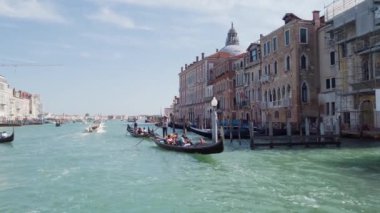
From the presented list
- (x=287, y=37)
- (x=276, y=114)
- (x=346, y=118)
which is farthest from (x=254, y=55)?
(x=346, y=118)

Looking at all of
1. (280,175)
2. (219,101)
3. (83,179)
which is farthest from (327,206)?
(219,101)

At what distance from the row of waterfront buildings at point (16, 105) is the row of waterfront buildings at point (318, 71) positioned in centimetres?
4902

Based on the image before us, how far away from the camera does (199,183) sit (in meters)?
10.9

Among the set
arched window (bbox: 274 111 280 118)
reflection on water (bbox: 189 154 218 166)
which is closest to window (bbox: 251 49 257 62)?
arched window (bbox: 274 111 280 118)

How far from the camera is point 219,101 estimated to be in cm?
4175

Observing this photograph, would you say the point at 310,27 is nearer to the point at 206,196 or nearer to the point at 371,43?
the point at 371,43

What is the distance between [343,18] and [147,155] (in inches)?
460

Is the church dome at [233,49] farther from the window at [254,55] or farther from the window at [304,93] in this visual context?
the window at [304,93]

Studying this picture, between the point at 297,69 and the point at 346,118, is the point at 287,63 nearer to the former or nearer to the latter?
the point at 297,69

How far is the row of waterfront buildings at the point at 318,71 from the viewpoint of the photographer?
2123 cm

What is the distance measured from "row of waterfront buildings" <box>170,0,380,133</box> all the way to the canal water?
3.44m

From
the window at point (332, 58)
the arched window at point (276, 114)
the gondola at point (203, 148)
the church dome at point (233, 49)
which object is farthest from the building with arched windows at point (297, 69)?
the church dome at point (233, 49)

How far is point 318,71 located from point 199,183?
1709cm

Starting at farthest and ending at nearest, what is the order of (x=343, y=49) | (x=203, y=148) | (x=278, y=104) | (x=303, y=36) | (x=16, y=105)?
(x=16, y=105) → (x=278, y=104) → (x=303, y=36) → (x=343, y=49) → (x=203, y=148)
